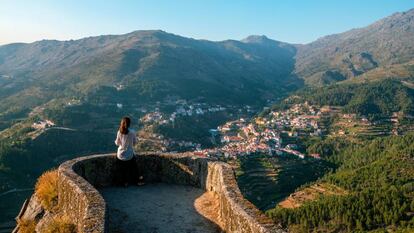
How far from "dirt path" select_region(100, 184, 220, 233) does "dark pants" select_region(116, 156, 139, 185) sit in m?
0.26

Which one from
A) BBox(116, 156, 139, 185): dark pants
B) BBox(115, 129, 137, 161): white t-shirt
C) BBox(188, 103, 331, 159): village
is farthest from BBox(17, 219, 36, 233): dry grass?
BBox(188, 103, 331, 159): village

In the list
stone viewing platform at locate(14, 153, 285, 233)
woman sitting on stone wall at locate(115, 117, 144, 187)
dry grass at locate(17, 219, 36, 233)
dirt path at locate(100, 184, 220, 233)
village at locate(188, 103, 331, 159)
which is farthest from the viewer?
village at locate(188, 103, 331, 159)

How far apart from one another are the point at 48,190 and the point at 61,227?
238 centimetres

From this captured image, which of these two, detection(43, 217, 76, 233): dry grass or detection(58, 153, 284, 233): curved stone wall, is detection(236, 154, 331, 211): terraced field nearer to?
detection(58, 153, 284, 233): curved stone wall

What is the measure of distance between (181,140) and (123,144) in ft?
393

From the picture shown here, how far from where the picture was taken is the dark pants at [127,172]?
10906 mm

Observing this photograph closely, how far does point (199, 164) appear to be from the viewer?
10.8m

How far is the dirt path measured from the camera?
801cm

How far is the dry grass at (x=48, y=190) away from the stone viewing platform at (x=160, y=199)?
49 cm

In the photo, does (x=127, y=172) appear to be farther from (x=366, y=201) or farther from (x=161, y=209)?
(x=366, y=201)

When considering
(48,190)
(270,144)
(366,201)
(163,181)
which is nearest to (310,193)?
(366,201)

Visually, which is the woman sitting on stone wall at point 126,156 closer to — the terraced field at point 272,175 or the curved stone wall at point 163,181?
the curved stone wall at point 163,181

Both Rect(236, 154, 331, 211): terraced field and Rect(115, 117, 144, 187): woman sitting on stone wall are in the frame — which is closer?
Rect(115, 117, 144, 187): woman sitting on stone wall

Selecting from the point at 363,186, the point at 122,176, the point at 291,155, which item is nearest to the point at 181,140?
the point at 291,155
